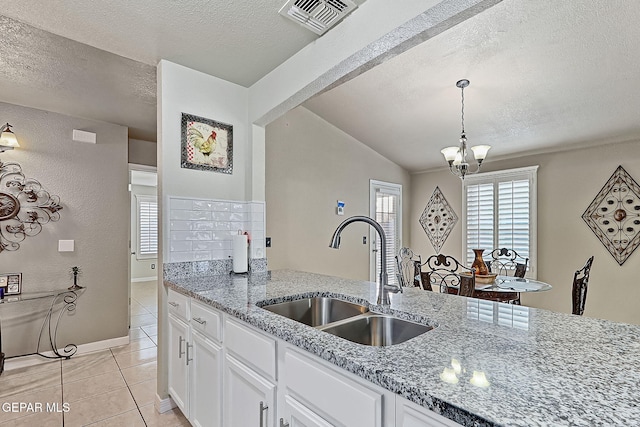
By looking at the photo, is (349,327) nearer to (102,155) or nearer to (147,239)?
(102,155)

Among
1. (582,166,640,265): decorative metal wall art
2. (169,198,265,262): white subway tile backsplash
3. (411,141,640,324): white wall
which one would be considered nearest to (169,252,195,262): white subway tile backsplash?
(169,198,265,262): white subway tile backsplash

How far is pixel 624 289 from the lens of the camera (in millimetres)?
3635

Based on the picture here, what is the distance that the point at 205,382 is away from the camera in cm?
176

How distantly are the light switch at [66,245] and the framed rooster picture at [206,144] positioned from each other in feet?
6.03

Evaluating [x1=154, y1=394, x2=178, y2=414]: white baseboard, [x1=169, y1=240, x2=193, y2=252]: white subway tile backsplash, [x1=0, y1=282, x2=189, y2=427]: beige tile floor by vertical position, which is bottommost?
[x1=0, y1=282, x2=189, y2=427]: beige tile floor

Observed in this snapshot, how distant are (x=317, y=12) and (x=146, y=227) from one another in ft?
24.6

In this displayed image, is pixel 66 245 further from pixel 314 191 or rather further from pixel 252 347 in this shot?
pixel 252 347

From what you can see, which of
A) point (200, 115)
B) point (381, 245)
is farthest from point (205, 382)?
point (200, 115)

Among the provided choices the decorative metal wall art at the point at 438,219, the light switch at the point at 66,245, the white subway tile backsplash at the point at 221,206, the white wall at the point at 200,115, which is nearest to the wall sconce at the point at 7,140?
the light switch at the point at 66,245

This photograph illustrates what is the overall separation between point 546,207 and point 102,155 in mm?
5360

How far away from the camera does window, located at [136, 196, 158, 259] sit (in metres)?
7.77

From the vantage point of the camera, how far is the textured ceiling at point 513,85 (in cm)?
231

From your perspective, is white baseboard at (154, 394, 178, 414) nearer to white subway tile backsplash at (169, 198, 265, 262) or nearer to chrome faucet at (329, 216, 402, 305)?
white subway tile backsplash at (169, 198, 265, 262)

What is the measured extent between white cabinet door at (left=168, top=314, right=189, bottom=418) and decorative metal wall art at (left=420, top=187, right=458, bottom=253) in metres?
4.35
